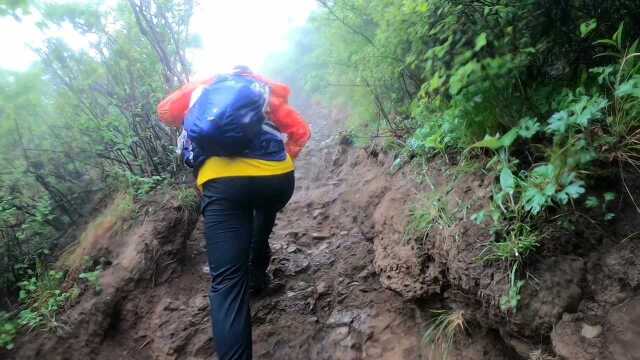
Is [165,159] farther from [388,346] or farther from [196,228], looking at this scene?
[388,346]

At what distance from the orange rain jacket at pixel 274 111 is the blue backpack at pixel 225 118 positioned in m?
0.23

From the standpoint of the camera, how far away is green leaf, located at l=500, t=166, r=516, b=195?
2.29 m

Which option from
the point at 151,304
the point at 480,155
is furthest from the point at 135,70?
the point at 480,155

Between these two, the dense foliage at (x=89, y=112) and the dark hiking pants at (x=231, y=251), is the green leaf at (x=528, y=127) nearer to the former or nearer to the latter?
the dark hiking pants at (x=231, y=251)

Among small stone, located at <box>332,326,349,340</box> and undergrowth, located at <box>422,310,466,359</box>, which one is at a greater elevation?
undergrowth, located at <box>422,310,466,359</box>

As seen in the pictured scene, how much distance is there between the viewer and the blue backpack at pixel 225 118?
8.27ft

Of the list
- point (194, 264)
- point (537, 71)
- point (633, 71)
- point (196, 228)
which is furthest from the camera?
point (196, 228)

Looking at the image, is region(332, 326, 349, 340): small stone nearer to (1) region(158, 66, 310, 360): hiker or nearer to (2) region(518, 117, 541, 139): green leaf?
(1) region(158, 66, 310, 360): hiker

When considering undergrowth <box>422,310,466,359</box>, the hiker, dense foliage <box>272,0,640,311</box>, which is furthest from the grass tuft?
undergrowth <box>422,310,466,359</box>

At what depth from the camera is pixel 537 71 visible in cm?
254

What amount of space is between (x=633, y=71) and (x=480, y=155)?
92 cm

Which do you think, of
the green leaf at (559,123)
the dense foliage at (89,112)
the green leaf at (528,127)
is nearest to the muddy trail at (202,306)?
the dense foliage at (89,112)

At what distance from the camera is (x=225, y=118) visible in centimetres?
252

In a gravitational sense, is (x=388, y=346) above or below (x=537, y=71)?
below
